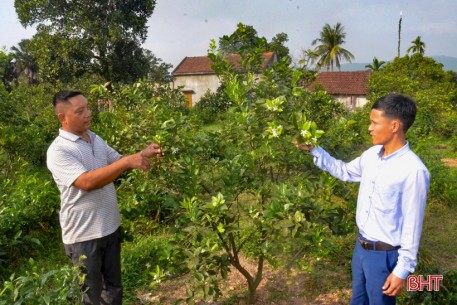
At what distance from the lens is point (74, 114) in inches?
102

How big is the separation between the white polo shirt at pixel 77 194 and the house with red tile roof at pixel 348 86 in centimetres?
2411

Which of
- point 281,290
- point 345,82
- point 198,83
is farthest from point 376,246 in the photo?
point 198,83

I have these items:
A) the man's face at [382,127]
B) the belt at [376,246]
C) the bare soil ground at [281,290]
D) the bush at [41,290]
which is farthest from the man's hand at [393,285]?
the bush at [41,290]

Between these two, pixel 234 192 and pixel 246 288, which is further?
pixel 246 288

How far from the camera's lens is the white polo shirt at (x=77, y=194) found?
8.13ft

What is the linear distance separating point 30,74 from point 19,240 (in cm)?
2548

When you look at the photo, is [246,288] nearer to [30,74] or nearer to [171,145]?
[171,145]

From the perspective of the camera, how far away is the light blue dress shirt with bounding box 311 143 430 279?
2.10m

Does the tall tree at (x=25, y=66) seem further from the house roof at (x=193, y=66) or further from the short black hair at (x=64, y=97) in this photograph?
the short black hair at (x=64, y=97)

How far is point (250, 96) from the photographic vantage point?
9.98 feet

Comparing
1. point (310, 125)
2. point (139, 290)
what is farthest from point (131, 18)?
point (310, 125)

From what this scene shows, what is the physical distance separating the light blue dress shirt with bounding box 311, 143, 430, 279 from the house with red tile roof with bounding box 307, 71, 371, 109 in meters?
23.8

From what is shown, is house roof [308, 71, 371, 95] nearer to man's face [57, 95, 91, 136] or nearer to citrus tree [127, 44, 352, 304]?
citrus tree [127, 44, 352, 304]

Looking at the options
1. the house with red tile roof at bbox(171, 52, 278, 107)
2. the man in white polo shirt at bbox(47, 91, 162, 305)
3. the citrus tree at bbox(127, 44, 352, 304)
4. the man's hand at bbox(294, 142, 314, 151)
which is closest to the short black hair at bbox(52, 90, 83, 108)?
the man in white polo shirt at bbox(47, 91, 162, 305)
